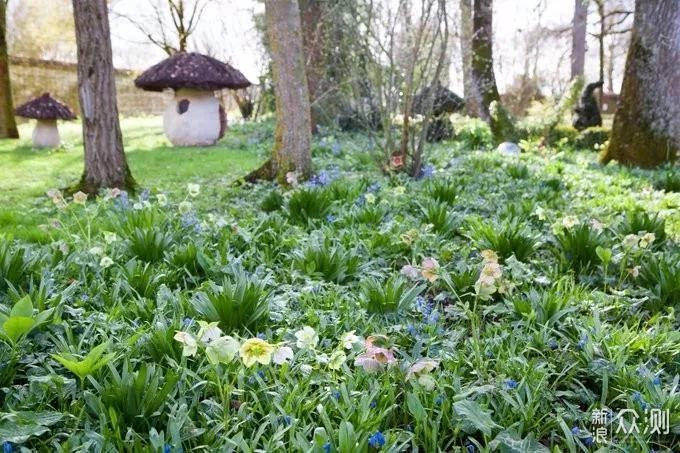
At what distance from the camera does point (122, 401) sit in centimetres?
159

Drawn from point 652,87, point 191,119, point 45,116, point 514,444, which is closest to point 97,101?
point 514,444

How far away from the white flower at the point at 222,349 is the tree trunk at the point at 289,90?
4.35 meters

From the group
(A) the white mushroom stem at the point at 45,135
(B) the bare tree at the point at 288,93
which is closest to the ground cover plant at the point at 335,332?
(B) the bare tree at the point at 288,93

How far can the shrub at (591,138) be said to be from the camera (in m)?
9.92

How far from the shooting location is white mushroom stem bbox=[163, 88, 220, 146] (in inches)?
460

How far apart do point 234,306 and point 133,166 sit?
6.79m

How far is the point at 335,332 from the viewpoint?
2.28 meters

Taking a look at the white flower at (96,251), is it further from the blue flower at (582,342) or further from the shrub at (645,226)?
the shrub at (645,226)

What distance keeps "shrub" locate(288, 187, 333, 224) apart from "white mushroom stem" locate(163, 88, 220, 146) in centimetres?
804

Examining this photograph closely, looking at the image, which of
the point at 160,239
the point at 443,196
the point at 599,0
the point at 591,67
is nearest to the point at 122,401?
the point at 160,239

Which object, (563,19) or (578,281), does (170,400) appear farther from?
(563,19)

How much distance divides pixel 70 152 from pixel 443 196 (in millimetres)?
7959

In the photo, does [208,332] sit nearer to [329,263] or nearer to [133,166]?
[329,263]

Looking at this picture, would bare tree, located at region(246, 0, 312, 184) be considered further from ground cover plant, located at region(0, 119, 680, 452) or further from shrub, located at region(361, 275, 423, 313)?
shrub, located at region(361, 275, 423, 313)
